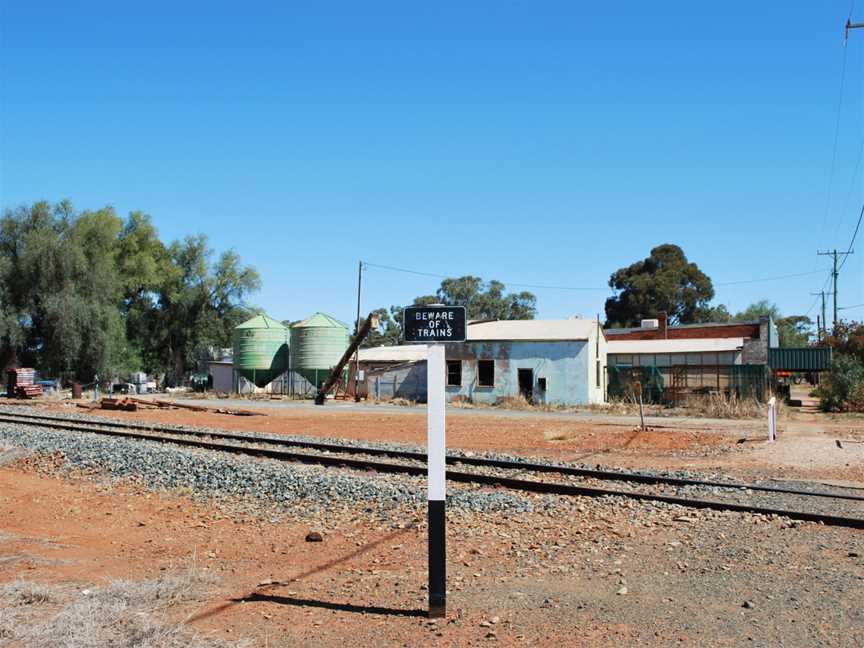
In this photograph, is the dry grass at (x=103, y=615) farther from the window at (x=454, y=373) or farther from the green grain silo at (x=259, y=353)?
the green grain silo at (x=259, y=353)

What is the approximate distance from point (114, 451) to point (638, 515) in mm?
11175

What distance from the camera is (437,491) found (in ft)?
21.3

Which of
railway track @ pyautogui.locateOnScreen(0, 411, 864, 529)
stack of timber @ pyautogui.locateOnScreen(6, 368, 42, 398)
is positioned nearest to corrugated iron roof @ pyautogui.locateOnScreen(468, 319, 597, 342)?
stack of timber @ pyautogui.locateOnScreen(6, 368, 42, 398)

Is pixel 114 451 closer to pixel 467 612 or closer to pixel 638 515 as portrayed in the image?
pixel 638 515

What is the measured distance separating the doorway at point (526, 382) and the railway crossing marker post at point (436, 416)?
38.6m

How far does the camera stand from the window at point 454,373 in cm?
4675

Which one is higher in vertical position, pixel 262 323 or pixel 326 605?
pixel 262 323

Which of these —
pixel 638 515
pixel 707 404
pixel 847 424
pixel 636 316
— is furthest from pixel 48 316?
pixel 636 316

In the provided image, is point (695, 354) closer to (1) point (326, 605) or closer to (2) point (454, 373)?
(2) point (454, 373)

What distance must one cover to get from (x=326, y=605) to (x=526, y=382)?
38.8 metres

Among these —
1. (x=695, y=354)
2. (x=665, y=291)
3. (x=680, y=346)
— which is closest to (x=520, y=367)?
(x=695, y=354)

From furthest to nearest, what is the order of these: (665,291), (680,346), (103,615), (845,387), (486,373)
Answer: (665,291), (680,346), (486,373), (845,387), (103,615)

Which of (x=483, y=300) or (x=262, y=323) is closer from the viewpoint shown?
(x=262, y=323)

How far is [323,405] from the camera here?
4256 centimetres
